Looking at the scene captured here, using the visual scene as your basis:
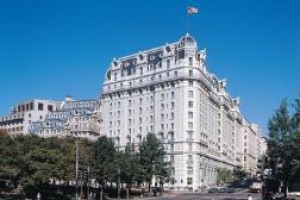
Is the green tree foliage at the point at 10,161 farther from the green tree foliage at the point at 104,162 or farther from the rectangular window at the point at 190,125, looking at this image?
the rectangular window at the point at 190,125

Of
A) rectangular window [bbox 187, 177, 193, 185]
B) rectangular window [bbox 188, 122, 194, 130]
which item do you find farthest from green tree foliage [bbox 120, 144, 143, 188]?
rectangular window [bbox 188, 122, 194, 130]

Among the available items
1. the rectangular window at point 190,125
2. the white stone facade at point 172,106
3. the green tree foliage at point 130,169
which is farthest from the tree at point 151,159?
the rectangular window at point 190,125

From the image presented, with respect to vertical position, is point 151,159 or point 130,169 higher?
point 151,159

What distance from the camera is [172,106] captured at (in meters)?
159

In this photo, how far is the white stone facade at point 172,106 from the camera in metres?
156

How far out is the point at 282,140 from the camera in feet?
257

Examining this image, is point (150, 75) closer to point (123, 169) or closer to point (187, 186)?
point (187, 186)

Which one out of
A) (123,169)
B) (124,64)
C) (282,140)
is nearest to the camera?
(282,140)

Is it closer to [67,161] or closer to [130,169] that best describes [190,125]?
[130,169]

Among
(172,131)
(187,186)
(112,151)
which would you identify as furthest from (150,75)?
(112,151)

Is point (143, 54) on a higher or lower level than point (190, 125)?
higher

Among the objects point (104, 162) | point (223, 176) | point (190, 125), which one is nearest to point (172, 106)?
point (190, 125)

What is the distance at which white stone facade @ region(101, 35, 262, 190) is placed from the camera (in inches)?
6152

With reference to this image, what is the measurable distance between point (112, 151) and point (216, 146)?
84772mm
